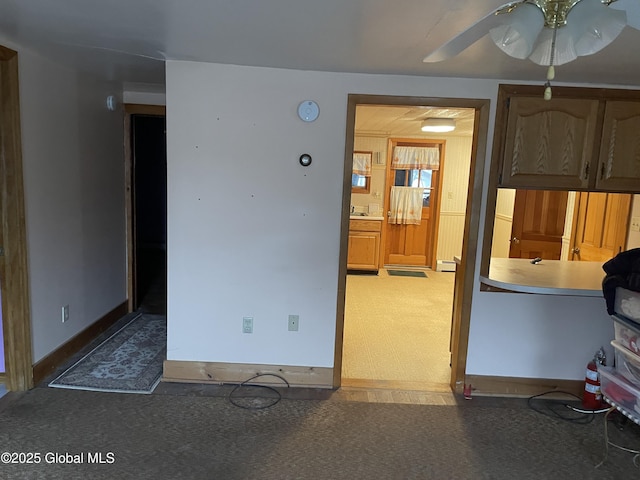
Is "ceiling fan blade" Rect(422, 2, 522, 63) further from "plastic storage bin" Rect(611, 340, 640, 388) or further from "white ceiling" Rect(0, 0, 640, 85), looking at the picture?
"plastic storage bin" Rect(611, 340, 640, 388)

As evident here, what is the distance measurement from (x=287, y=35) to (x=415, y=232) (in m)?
5.32

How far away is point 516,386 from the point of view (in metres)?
2.92

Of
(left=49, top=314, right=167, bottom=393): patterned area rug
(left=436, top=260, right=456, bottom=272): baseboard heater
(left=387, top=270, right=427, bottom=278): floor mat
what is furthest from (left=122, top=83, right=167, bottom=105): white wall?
(left=436, top=260, right=456, bottom=272): baseboard heater

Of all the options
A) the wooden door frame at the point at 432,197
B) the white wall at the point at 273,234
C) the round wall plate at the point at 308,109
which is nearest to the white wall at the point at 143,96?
the white wall at the point at 273,234

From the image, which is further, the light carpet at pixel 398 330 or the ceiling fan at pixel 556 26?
the light carpet at pixel 398 330

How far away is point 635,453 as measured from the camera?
2.30 meters

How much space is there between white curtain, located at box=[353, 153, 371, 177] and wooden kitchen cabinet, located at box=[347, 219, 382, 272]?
92 cm

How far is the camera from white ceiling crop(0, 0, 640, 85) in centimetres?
170

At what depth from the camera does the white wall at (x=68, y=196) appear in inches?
107

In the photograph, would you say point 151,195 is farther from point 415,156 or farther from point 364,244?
point 415,156

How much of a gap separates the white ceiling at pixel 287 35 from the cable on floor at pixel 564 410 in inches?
79.6

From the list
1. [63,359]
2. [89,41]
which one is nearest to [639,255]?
[89,41]

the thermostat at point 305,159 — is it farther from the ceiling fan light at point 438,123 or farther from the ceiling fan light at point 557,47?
the ceiling fan light at point 438,123

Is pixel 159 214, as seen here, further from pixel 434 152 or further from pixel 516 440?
pixel 516 440
